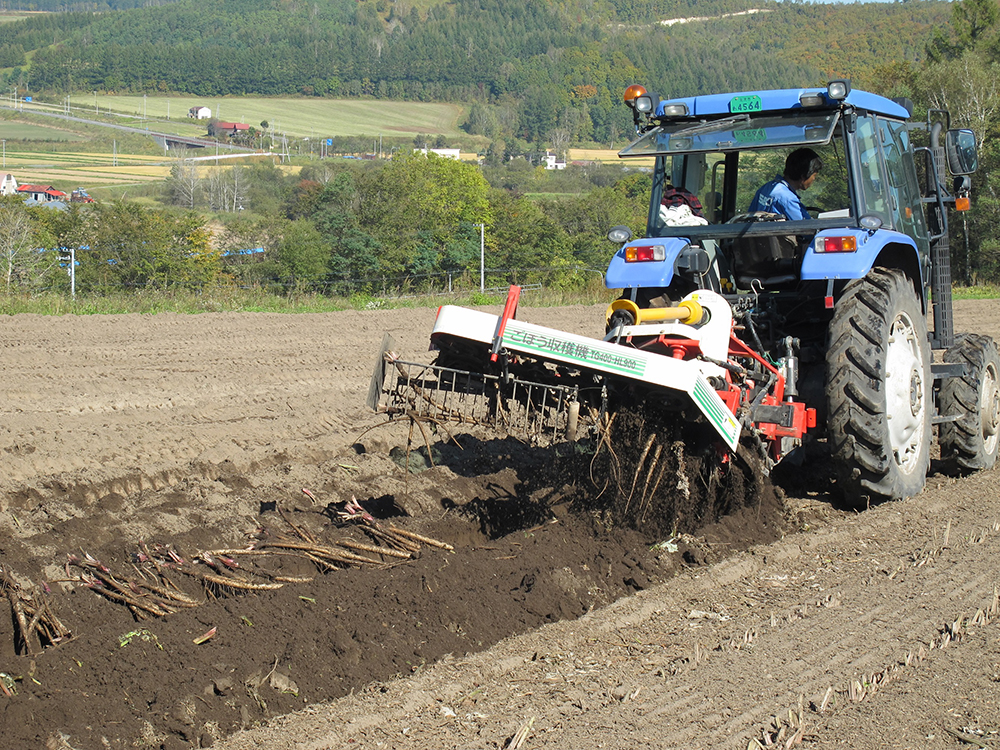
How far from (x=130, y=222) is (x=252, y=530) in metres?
22.1

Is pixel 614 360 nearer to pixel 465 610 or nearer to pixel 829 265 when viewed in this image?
pixel 465 610

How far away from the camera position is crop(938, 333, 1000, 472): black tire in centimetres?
619

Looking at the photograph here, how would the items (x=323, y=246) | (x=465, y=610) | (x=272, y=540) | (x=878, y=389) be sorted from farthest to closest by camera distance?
(x=323, y=246), (x=878, y=389), (x=272, y=540), (x=465, y=610)

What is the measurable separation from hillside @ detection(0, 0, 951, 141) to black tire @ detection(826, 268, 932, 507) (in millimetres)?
100528

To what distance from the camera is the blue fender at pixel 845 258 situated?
17.0 feet

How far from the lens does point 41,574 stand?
4594mm

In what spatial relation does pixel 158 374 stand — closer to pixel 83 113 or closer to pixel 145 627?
pixel 145 627

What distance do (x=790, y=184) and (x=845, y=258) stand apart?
85cm

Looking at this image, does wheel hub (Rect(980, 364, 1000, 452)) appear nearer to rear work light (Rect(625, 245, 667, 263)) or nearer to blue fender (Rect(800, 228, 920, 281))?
blue fender (Rect(800, 228, 920, 281))

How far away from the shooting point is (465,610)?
160 inches

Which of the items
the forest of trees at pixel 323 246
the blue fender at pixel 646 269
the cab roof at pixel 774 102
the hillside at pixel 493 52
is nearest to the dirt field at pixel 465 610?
the blue fender at pixel 646 269

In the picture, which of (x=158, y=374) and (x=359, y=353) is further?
(x=359, y=353)

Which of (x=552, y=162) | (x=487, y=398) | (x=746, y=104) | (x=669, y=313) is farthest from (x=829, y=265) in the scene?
(x=552, y=162)

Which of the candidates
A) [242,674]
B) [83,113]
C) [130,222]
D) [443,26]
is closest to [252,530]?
[242,674]
